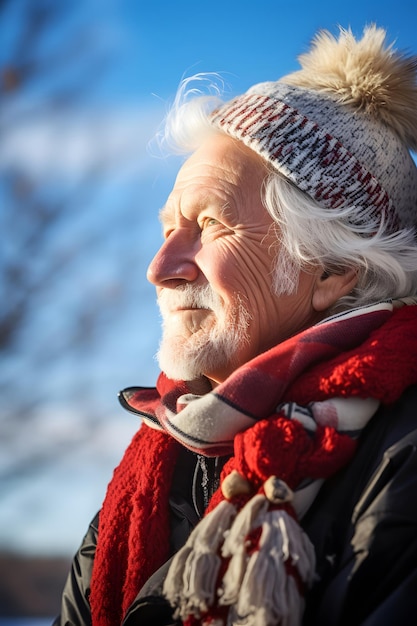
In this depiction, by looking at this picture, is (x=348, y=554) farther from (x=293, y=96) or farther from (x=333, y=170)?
(x=293, y=96)

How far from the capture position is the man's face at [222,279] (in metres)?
1.91

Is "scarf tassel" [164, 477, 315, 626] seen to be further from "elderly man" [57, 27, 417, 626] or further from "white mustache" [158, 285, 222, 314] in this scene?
"white mustache" [158, 285, 222, 314]

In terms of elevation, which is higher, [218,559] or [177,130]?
[177,130]

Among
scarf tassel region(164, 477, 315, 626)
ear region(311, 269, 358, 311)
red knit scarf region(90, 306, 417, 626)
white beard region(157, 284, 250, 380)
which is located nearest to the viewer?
scarf tassel region(164, 477, 315, 626)

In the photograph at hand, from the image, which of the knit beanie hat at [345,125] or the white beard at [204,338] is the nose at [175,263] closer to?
the white beard at [204,338]

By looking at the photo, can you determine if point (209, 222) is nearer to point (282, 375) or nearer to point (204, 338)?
point (204, 338)

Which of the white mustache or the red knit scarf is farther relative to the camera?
the white mustache

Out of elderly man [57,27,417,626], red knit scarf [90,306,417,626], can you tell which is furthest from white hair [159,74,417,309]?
red knit scarf [90,306,417,626]

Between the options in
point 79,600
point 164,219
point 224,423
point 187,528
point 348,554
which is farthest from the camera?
point 164,219

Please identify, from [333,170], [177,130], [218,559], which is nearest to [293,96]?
[333,170]

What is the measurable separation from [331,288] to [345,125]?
0.50 m

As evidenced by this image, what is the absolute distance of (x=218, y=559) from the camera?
52.5 inches

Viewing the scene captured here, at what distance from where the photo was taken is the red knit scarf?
1505mm

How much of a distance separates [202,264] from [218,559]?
35.6 inches
